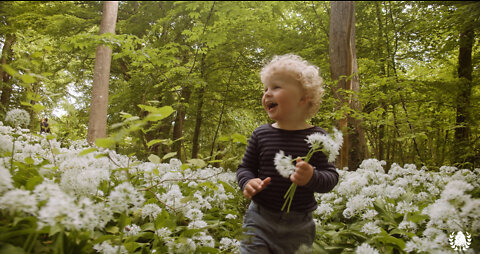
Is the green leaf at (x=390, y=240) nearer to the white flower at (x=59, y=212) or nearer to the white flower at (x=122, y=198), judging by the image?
the white flower at (x=122, y=198)

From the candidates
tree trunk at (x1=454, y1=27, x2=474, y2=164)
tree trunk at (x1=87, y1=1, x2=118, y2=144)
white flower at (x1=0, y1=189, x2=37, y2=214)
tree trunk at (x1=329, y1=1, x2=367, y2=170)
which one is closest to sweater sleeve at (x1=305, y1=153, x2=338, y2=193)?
white flower at (x1=0, y1=189, x2=37, y2=214)

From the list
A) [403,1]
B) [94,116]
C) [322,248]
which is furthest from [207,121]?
[322,248]

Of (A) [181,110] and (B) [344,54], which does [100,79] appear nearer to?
(A) [181,110]

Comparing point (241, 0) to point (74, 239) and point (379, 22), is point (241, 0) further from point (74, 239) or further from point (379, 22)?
point (379, 22)

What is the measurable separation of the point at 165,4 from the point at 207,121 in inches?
145

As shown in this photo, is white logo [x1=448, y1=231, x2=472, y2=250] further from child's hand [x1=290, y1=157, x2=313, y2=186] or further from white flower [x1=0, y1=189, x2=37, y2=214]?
white flower [x1=0, y1=189, x2=37, y2=214]

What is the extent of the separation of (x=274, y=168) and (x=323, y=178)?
0.32 metres

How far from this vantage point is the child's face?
5.81 feet

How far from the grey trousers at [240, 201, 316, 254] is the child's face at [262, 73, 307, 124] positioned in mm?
611

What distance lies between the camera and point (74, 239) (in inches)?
48.4

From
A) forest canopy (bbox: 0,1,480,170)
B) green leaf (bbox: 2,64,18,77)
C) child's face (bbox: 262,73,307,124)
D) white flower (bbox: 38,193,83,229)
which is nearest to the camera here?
white flower (bbox: 38,193,83,229)

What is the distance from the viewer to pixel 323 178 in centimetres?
158

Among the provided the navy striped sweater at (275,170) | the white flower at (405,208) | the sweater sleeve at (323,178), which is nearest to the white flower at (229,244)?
the navy striped sweater at (275,170)

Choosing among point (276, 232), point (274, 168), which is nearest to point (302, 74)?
point (274, 168)
